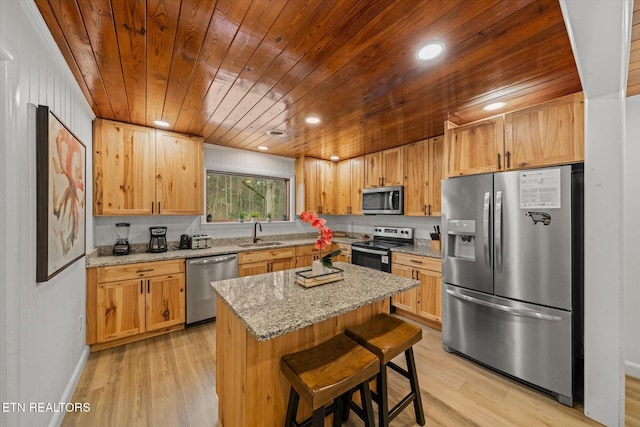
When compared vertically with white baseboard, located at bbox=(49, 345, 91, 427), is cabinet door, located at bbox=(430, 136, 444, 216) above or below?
above

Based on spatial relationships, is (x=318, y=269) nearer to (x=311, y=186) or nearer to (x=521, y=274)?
(x=521, y=274)

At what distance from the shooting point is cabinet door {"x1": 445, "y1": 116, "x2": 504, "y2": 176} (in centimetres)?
229

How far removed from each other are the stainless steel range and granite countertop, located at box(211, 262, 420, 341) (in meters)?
1.51

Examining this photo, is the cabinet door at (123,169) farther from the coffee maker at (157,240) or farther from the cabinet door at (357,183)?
the cabinet door at (357,183)

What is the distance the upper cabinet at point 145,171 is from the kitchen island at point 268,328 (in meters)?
1.93

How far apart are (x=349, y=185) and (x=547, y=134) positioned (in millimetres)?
2849

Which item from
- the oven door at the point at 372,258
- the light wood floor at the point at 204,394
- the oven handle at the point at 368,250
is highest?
the oven handle at the point at 368,250

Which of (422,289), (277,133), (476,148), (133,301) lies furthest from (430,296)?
(133,301)

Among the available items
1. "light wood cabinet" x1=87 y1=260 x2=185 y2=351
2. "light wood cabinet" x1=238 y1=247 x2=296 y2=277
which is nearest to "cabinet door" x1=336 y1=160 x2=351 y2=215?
"light wood cabinet" x1=238 y1=247 x2=296 y2=277

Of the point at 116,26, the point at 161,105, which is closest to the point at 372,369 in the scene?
the point at 116,26

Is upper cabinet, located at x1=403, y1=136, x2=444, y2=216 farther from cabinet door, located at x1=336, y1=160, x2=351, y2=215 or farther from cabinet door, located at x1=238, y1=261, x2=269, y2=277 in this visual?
cabinet door, located at x1=238, y1=261, x2=269, y2=277

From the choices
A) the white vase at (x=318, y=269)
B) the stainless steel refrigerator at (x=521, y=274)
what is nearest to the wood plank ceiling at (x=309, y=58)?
the stainless steel refrigerator at (x=521, y=274)

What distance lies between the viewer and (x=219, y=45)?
4.95 ft

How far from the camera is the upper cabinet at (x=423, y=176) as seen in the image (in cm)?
328
